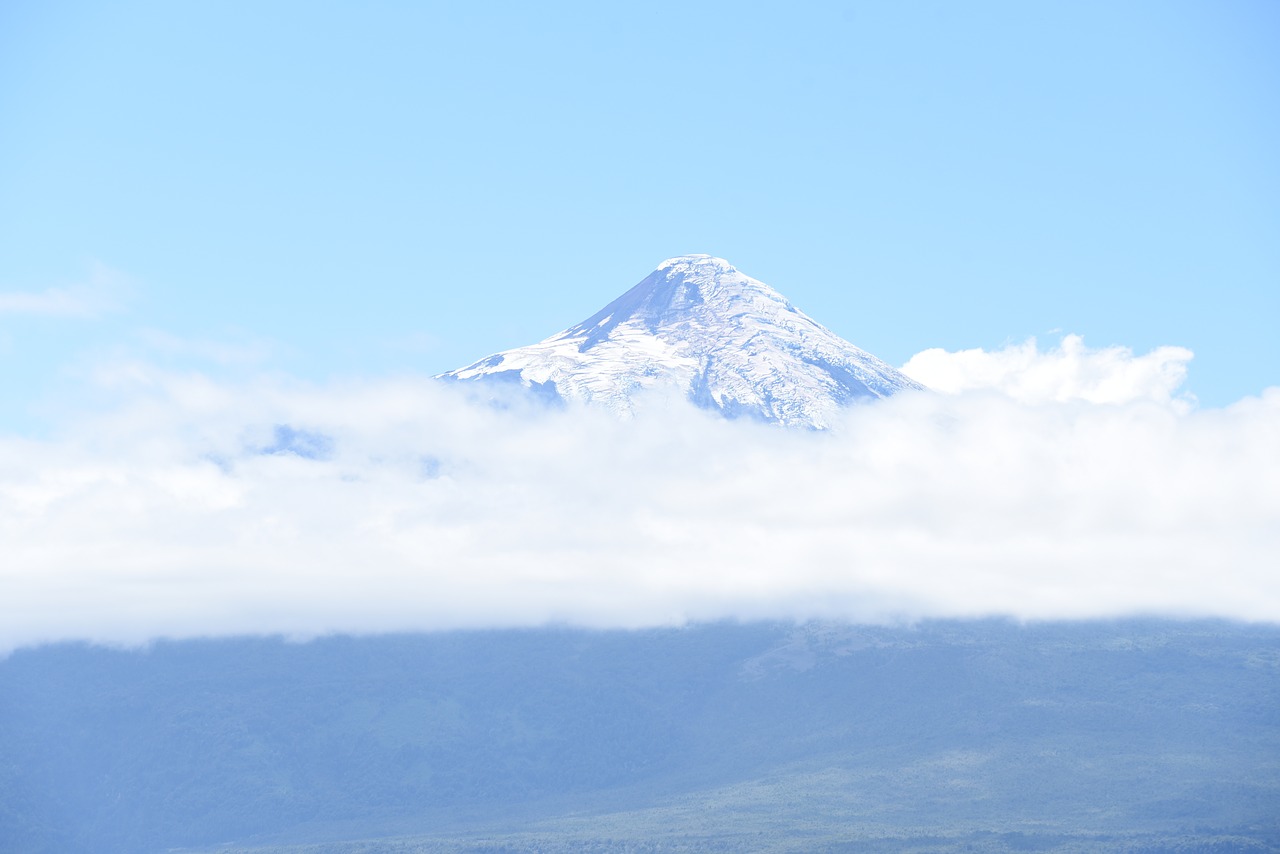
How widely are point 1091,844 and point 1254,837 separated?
1895cm

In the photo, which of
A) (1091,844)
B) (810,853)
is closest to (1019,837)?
(1091,844)

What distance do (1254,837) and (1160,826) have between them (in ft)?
36.7

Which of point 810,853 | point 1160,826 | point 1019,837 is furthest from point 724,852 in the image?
point 1160,826

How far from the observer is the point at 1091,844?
19312cm

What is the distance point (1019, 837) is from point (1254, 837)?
88.5 feet

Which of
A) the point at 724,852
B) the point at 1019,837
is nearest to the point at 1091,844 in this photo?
the point at 1019,837

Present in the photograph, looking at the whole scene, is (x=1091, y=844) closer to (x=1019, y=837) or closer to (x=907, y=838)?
(x=1019, y=837)

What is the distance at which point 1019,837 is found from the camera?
7790 inches

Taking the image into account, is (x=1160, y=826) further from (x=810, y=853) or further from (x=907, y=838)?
(x=810, y=853)

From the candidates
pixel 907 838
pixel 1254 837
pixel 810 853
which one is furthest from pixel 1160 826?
pixel 810 853

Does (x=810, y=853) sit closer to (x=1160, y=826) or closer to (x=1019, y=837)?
(x=1019, y=837)

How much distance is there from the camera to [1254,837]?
630ft

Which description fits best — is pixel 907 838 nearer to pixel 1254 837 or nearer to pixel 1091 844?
A: pixel 1091 844

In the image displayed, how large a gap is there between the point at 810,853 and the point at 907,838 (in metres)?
14.2
